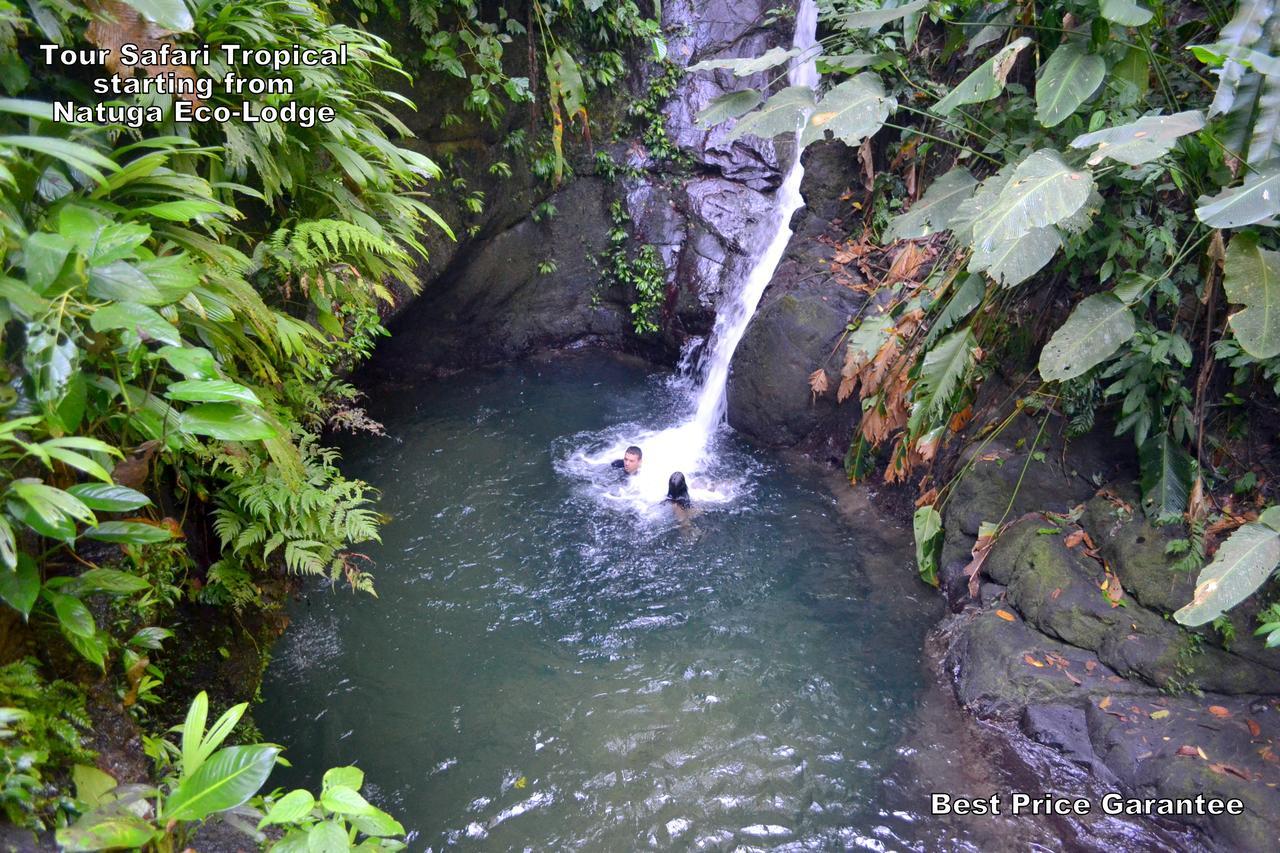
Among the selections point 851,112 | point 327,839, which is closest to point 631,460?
point 851,112

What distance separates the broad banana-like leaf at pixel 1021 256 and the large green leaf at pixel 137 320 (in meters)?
3.84

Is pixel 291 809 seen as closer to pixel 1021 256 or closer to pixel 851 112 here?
pixel 1021 256

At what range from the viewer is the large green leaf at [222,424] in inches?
91.4

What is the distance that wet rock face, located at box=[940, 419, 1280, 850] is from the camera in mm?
3883

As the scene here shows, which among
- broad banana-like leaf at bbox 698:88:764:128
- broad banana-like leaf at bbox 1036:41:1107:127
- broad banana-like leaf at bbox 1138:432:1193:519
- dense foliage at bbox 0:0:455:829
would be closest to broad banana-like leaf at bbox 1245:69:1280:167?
broad banana-like leaf at bbox 1036:41:1107:127

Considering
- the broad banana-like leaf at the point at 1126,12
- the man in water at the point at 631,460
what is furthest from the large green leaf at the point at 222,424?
the man in water at the point at 631,460

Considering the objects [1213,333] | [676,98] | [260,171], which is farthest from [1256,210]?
[676,98]

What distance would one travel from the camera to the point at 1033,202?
3746 mm

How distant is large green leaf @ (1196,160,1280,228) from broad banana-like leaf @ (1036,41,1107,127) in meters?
1.10

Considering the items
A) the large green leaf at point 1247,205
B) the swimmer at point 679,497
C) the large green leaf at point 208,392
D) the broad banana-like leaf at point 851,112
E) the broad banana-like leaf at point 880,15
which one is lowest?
the swimmer at point 679,497

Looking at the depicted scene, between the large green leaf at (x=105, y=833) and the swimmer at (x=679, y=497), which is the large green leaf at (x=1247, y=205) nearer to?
the swimmer at (x=679, y=497)

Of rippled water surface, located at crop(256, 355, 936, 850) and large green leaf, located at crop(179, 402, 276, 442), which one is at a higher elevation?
large green leaf, located at crop(179, 402, 276, 442)

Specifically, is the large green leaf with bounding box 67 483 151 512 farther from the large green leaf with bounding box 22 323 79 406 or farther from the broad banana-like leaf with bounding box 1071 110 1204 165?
the broad banana-like leaf with bounding box 1071 110 1204 165

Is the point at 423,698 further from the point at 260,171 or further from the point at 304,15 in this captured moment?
the point at 304,15
